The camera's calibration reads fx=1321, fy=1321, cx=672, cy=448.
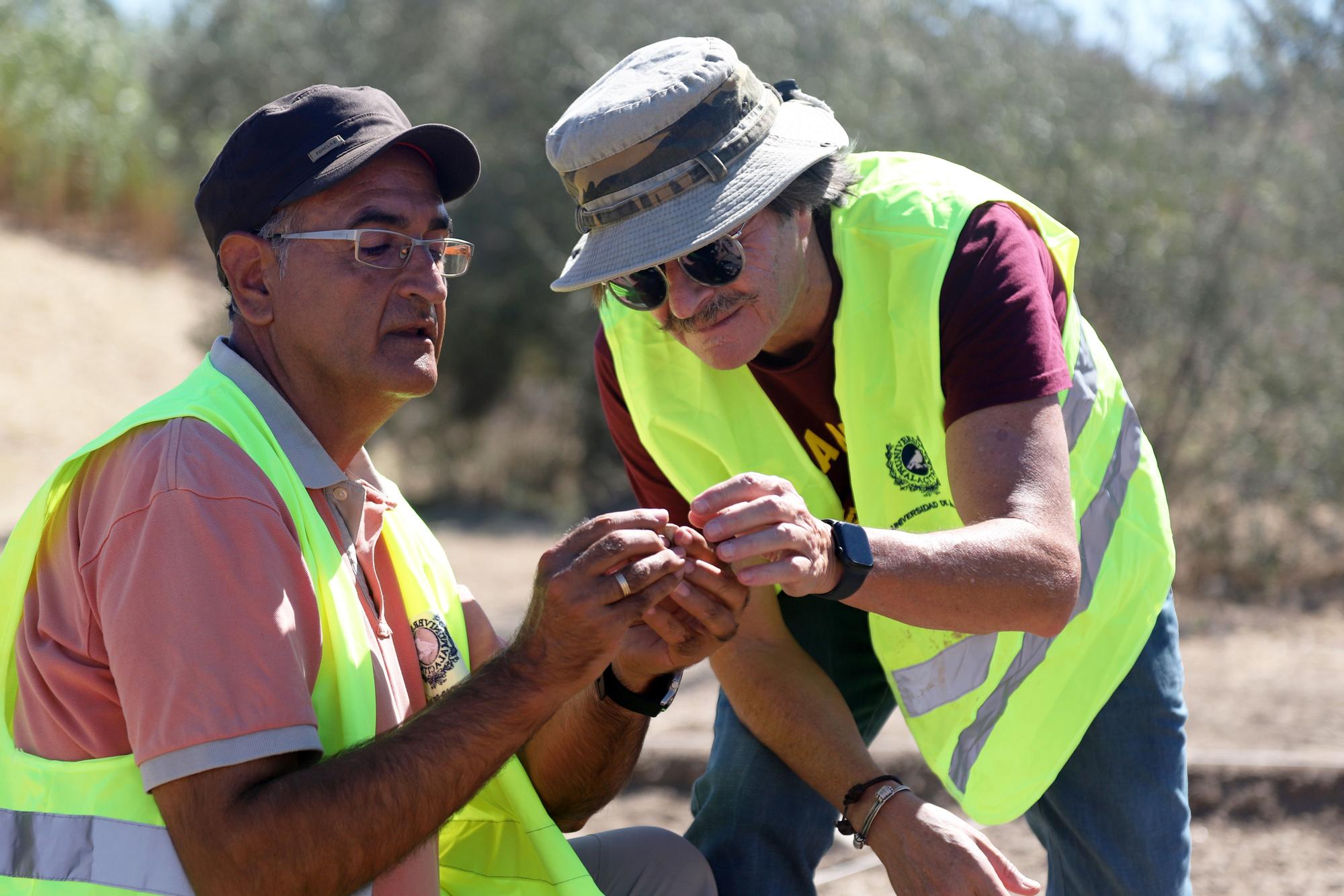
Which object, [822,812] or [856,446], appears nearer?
[856,446]

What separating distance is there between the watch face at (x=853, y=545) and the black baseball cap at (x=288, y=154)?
1087 millimetres

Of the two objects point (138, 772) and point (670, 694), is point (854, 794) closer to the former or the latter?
point (670, 694)

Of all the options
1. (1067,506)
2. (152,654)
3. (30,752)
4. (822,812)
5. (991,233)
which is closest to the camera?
(152,654)

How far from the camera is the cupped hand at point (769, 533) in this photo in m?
2.30

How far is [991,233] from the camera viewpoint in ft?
Result: 9.18

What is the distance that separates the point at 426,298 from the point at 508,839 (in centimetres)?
116

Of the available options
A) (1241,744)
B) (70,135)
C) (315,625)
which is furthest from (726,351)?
(70,135)

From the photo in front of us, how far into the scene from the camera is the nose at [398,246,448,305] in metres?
2.69

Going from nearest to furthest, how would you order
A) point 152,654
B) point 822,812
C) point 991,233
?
1. point 152,654
2. point 991,233
3. point 822,812

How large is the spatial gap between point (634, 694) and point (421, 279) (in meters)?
1.00

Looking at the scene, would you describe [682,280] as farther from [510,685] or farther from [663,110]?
[510,685]

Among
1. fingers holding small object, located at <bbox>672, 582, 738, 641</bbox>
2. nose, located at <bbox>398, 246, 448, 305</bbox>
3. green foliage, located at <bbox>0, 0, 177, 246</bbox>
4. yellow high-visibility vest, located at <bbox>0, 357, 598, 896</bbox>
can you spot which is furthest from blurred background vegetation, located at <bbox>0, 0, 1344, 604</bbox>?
yellow high-visibility vest, located at <bbox>0, 357, 598, 896</bbox>

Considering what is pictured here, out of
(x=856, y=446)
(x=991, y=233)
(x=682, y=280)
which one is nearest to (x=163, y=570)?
(x=682, y=280)

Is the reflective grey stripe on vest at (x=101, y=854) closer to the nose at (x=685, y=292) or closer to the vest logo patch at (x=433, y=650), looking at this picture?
the vest logo patch at (x=433, y=650)
